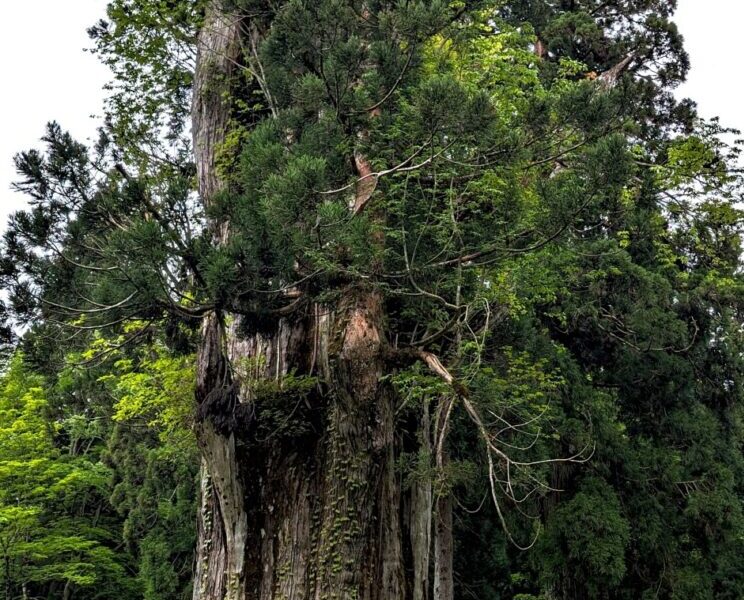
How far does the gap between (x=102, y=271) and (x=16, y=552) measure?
9057 mm

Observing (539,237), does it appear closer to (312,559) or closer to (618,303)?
(312,559)

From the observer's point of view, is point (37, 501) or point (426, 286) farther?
point (37, 501)

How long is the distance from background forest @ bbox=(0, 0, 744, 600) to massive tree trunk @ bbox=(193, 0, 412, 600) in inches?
2.2

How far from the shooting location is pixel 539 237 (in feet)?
17.5

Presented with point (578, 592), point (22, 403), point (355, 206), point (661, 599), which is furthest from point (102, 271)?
point (22, 403)

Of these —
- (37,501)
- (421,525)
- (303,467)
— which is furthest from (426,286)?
(37,501)

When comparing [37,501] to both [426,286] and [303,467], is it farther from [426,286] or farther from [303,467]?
[426,286]

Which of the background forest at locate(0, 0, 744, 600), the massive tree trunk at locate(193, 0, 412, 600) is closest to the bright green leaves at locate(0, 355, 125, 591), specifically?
the background forest at locate(0, 0, 744, 600)

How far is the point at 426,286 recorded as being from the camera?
5.82 metres

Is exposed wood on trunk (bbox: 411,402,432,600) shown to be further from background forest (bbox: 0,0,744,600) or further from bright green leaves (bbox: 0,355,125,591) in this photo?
bright green leaves (bbox: 0,355,125,591)

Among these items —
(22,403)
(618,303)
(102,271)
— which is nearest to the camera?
(102,271)

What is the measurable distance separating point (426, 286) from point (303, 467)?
1.79 metres

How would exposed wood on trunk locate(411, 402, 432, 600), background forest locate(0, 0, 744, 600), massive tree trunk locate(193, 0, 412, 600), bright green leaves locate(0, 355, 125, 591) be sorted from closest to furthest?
background forest locate(0, 0, 744, 600) → massive tree trunk locate(193, 0, 412, 600) → exposed wood on trunk locate(411, 402, 432, 600) → bright green leaves locate(0, 355, 125, 591)

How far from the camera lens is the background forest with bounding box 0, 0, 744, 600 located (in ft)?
16.5
